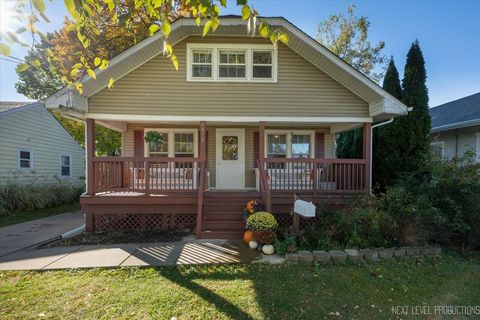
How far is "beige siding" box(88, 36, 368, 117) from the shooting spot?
7422mm

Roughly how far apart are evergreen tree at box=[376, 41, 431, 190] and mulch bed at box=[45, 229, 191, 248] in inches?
270

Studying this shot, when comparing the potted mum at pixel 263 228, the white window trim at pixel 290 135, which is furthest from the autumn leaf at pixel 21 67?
the white window trim at pixel 290 135

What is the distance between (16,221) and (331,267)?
10406 mm

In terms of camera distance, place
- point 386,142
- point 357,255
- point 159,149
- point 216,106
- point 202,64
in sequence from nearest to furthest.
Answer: point 357,255
point 216,106
point 202,64
point 386,142
point 159,149

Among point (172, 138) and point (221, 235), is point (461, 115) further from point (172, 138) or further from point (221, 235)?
point (172, 138)

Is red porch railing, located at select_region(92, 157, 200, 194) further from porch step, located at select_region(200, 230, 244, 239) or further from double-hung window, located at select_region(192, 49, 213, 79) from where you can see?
double-hung window, located at select_region(192, 49, 213, 79)

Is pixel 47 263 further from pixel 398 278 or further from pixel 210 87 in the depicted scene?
pixel 398 278

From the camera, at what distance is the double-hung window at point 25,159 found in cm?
1267

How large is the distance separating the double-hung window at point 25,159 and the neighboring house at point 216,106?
8184 mm

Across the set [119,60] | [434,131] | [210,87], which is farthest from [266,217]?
[434,131]

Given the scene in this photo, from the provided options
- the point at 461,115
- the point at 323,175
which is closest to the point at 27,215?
the point at 323,175

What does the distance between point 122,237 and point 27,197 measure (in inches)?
296

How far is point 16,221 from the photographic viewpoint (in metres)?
9.08

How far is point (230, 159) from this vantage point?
973 cm
